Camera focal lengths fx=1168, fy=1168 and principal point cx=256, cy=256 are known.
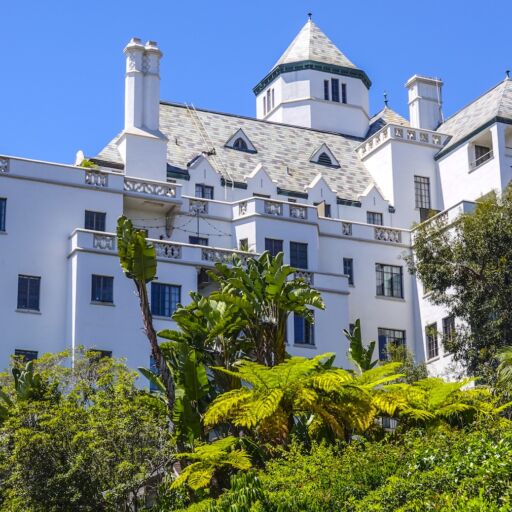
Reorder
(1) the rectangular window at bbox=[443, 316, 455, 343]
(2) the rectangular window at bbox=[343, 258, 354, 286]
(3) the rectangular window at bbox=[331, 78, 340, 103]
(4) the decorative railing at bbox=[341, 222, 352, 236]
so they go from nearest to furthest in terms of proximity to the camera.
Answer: (1) the rectangular window at bbox=[443, 316, 455, 343] → (2) the rectangular window at bbox=[343, 258, 354, 286] → (4) the decorative railing at bbox=[341, 222, 352, 236] → (3) the rectangular window at bbox=[331, 78, 340, 103]

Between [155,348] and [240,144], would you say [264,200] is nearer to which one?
[240,144]

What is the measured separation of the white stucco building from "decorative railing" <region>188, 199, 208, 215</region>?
0.19 ft

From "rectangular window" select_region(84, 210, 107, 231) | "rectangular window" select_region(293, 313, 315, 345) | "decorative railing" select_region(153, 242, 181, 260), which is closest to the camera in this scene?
"decorative railing" select_region(153, 242, 181, 260)

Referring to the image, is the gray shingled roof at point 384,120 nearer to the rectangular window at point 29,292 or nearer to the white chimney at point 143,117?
the white chimney at point 143,117

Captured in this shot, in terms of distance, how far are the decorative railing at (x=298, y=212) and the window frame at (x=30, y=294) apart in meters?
12.8

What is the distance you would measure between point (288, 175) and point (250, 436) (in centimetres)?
2936

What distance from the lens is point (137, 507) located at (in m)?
34.6

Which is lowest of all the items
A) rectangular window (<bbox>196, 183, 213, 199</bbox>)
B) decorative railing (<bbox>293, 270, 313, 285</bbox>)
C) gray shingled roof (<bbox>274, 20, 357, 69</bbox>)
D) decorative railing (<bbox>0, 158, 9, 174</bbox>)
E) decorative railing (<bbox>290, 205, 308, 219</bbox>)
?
decorative railing (<bbox>293, 270, 313, 285</bbox>)

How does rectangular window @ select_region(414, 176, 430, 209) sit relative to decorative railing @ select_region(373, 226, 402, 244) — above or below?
above

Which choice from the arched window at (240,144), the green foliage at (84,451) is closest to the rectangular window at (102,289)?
the green foliage at (84,451)

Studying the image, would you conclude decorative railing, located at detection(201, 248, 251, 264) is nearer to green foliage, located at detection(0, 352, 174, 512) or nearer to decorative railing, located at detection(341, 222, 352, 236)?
decorative railing, located at detection(341, 222, 352, 236)

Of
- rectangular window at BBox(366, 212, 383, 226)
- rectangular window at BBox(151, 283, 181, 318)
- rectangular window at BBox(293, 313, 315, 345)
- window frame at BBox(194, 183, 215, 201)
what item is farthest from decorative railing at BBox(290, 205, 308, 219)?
rectangular window at BBox(151, 283, 181, 318)

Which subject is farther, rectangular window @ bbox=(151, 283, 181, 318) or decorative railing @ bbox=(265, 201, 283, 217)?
decorative railing @ bbox=(265, 201, 283, 217)

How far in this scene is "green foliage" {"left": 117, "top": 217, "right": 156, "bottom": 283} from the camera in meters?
33.5
